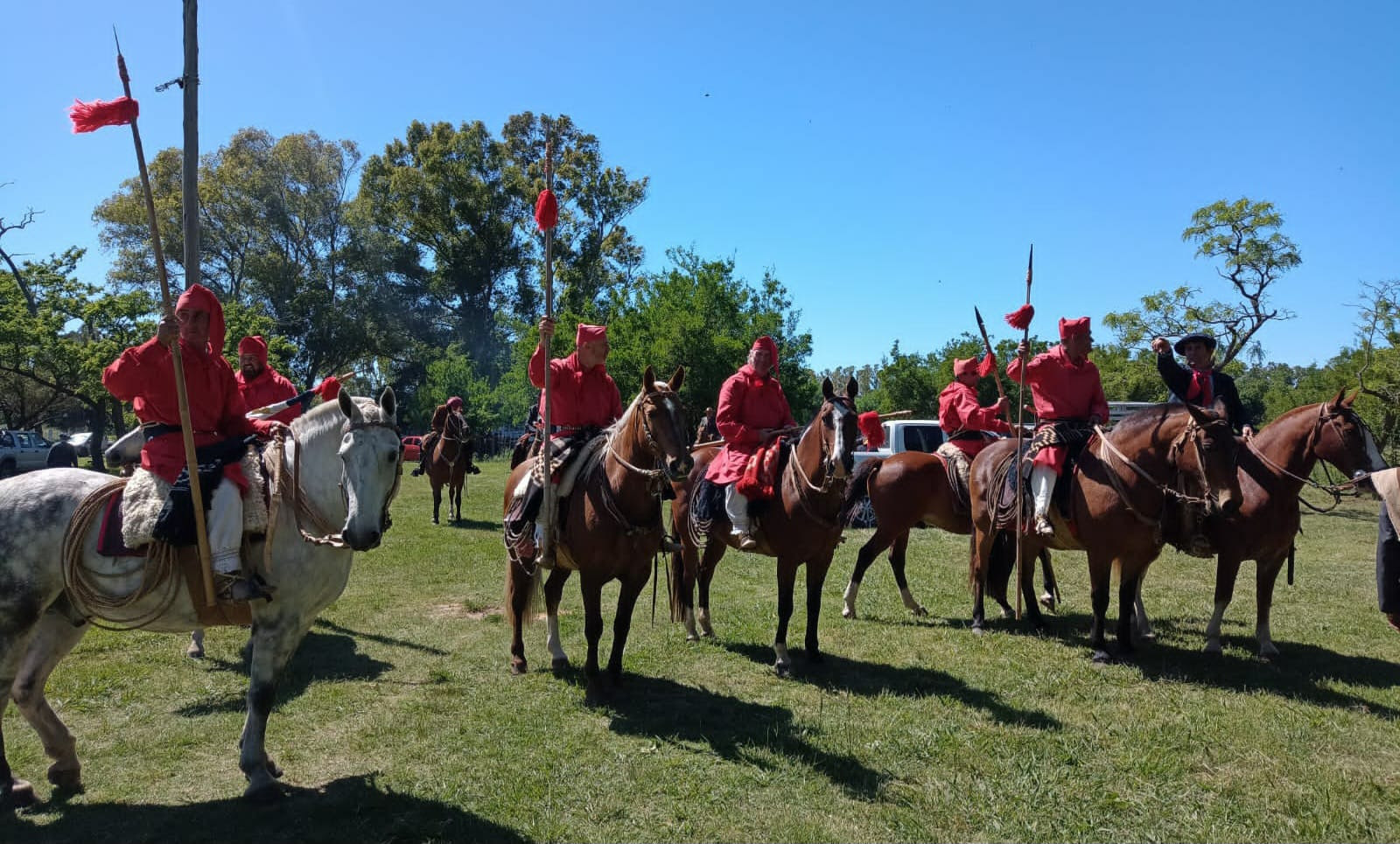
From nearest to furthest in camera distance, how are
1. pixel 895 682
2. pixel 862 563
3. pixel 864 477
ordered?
pixel 895 682 → pixel 862 563 → pixel 864 477

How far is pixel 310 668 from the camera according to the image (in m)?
6.70

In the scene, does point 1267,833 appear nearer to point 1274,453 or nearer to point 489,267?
point 1274,453

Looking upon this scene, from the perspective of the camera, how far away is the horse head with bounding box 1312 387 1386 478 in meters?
6.68

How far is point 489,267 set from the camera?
144 ft

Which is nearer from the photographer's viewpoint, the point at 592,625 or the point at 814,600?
the point at 592,625

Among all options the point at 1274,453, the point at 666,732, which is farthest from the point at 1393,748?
the point at 666,732

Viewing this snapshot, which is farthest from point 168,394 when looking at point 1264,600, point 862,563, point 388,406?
point 1264,600

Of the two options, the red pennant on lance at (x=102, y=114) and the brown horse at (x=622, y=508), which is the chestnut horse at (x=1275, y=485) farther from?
the red pennant on lance at (x=102, y=114)

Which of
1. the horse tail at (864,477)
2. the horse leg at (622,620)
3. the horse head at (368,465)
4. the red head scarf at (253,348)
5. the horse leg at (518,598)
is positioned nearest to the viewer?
the horse head at (368,465)

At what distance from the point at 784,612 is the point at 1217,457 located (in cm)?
377

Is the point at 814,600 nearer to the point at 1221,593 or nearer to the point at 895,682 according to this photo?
the point at 895,682

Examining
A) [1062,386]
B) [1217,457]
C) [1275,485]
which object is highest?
[1062,386]

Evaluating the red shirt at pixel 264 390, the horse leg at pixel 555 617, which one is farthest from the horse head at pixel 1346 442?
the red shirt at pixel 264 390

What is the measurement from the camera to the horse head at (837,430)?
20.0 ft
